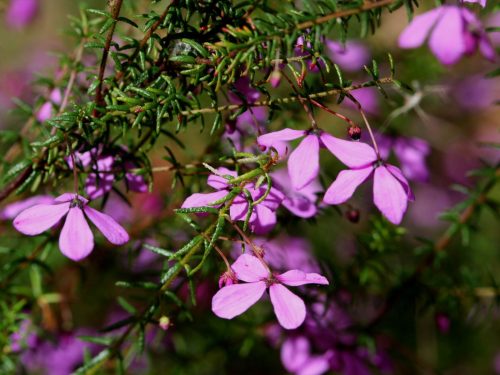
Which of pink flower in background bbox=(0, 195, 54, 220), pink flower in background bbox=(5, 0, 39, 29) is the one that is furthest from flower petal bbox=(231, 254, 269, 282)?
pink flower in background bbox=(5, 0, 39, 29)

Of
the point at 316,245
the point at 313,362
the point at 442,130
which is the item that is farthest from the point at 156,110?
the point at 442,130

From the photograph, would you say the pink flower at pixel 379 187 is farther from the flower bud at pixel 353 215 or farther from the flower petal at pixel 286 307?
the flower bud at pixel 353 215

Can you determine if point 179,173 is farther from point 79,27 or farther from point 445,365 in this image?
point 445,365

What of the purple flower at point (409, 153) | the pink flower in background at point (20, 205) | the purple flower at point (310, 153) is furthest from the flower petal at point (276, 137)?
the purple flower at point (409, 153)

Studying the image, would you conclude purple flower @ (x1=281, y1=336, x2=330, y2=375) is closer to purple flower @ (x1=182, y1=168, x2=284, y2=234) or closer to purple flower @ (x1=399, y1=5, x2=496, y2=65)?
purple flower @ (x1=182, y1=168, x2=284, y2=234)

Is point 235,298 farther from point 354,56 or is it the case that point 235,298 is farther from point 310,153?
point 354,56

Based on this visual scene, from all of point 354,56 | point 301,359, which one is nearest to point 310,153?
point 301,359
